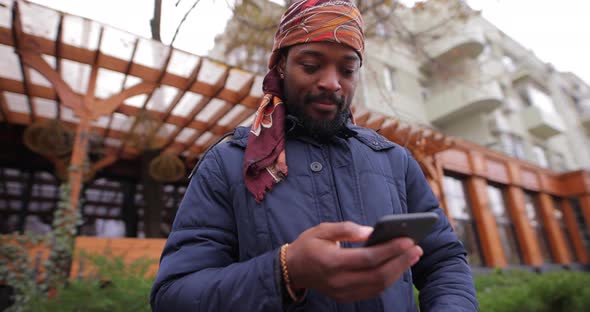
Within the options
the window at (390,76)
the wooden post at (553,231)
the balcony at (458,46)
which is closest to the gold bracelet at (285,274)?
the window at (390,76)

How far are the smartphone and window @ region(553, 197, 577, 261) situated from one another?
18951 millimetres

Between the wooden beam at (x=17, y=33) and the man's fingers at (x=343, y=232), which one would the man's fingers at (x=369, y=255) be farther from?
the wooden beam at (x=17, y=33)

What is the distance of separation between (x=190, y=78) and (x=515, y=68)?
2137 cm

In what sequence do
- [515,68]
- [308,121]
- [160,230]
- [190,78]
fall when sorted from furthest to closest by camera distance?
[515,68], [160,230], [190,78], [308,121]

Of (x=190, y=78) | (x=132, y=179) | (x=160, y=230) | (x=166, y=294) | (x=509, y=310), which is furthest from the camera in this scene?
(x=132, y=179)

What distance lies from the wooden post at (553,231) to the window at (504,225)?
2730 millimetres

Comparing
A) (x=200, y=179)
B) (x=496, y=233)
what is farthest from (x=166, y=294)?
(x=496, y=233)

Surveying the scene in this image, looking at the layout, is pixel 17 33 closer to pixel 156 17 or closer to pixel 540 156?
pixel 156 17

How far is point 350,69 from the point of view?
53.7 inches

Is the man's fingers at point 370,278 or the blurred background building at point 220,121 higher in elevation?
the blurred background building at point 220,121

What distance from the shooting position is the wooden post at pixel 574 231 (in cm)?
1530

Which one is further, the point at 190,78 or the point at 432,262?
the point at 190,78

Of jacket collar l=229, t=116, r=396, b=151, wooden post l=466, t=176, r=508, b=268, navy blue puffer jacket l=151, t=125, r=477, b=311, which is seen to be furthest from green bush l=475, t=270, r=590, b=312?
wooden post l=466, t=176, r=508, b=268

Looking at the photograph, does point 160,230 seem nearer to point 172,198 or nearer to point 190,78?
point 172,198
